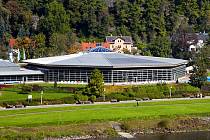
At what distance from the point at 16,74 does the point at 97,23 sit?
48.5 metres

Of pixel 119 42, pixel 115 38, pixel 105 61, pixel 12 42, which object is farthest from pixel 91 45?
pixel 105 61

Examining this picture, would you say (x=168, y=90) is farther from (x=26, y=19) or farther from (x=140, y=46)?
(x=26, y=19)

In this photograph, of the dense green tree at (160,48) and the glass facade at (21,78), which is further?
the dense green tree at (160,48)

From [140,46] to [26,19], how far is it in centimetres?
2327

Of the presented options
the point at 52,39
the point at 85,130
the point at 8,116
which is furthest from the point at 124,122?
the point at 52,39

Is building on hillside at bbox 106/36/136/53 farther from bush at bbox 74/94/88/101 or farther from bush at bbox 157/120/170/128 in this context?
bush at bbox 157/120/170/128

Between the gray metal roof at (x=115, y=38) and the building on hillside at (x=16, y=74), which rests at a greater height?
the gray metal roof at (x=115, y=38)

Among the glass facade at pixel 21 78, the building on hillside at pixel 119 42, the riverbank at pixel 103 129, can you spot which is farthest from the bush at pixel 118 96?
the building on hillside at pixel 119 42

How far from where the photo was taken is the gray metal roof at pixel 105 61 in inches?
2953

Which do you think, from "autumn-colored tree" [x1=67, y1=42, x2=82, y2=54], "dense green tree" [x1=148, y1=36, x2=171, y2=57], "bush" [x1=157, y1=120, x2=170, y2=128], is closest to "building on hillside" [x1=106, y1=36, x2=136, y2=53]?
"autumn-colored tree" [x1=67, y1=42, x2=82, y2=54]

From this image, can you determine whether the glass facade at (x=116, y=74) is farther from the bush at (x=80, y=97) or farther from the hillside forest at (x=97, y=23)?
the hillside forest at (x=97, y=23)

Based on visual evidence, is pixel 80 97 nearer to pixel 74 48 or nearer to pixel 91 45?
pixel 74 48

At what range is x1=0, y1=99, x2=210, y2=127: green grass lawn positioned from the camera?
170 feet

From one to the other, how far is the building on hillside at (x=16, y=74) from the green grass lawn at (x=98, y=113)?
1956cm
